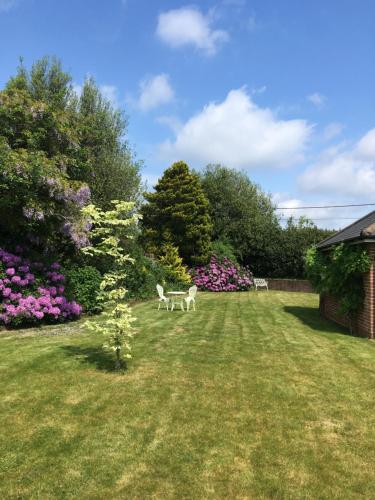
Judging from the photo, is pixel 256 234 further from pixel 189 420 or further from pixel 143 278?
pixel 189 420

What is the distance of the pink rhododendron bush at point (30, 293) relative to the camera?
10375 mm

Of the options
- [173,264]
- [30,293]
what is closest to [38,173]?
[30,293]

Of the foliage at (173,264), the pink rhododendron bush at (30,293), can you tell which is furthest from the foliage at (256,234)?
the pink rhododendron bush at (30,293)

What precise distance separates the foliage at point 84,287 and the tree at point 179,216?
11752 mm

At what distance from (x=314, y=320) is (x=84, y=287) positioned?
7159 mm

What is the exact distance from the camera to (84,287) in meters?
12.9

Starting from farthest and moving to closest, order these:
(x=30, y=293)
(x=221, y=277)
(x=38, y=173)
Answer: (x=221, y=277) → (x=30, y=293) → (x=38, y=173)

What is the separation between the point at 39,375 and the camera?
6418 millimetres

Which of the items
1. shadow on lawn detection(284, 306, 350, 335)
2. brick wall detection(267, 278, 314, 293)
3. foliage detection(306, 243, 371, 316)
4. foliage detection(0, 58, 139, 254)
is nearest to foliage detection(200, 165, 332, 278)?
brick wall detection(267, 278, 314, 293)

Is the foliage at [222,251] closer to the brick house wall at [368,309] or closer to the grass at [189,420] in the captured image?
the brick house wall at [368,309]

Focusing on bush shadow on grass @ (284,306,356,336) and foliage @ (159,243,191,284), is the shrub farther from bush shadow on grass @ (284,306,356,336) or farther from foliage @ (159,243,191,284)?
bush shadow on grass @ (284,306,356,336)

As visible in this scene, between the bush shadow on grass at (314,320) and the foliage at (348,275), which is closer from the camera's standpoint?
the foliage at (348,275)

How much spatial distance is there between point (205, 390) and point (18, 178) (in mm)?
7331

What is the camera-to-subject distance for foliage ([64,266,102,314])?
501 inches
